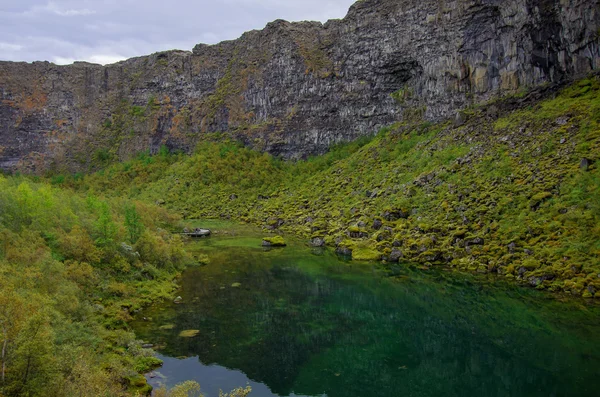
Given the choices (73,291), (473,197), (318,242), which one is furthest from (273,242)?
(73,291)

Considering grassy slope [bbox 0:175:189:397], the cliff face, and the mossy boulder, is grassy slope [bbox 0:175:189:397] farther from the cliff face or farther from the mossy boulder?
the cliff face

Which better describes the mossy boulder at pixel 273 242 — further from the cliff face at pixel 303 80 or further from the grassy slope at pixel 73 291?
the cliff face at pixel 303 80

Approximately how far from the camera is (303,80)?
227 feet

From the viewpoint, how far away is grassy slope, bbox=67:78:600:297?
2505 centimetres

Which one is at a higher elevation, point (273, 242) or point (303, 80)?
point (303, 80)

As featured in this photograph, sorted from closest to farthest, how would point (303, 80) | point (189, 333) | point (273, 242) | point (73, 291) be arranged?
point (73, 291)
point (189, 333)
point (273, 242)
point (303, 80)

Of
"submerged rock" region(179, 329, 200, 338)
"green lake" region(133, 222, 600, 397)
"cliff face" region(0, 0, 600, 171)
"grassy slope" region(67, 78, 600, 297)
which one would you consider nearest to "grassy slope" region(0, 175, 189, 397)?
"green lake" region(133, 222, 600, 397)

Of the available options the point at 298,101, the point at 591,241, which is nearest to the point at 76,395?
the point at 591,241

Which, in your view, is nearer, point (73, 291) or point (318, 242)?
point (73, 291)

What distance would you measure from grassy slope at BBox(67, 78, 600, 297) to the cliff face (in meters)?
4.67

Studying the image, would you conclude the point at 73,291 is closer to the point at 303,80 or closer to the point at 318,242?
the point at 318,242

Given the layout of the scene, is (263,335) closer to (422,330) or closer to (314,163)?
(422,330)

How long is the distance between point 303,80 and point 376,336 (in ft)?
184

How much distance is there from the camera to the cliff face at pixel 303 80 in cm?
4359
